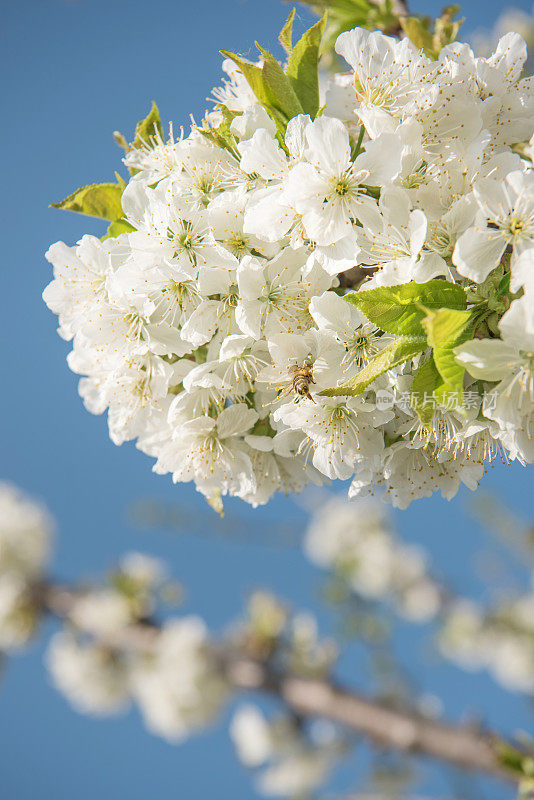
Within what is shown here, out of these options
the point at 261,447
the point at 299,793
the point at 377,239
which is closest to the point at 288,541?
the point at 299,793

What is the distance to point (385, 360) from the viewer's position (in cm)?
105

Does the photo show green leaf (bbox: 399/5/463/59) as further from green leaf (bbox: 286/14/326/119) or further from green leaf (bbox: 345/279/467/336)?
green leaf (bbox: 345/279/467/336)

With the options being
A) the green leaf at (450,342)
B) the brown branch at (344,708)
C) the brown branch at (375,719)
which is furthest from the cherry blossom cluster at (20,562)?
the green leaf at (450,342)

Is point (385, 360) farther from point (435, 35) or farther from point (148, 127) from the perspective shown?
point (435, 35)

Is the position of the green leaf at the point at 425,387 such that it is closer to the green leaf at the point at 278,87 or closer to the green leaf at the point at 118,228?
the green leaf at the point at 278,87

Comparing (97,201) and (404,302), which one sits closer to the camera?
(404,302)

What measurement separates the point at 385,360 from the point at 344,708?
11.3 ft

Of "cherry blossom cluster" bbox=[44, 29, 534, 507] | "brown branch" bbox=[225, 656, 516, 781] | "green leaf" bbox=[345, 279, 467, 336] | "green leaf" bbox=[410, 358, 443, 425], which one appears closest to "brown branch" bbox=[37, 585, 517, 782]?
"brown branch" bbox=[225, 656, 516, 781]

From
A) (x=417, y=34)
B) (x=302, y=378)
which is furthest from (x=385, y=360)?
(x=417, y=34)

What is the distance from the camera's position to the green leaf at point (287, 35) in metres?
1.34

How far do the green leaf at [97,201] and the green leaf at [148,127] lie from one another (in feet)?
0.41

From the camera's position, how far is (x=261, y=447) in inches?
55.4

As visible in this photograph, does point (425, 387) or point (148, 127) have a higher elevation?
point (148, 127)

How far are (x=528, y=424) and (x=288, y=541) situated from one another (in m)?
4.50
